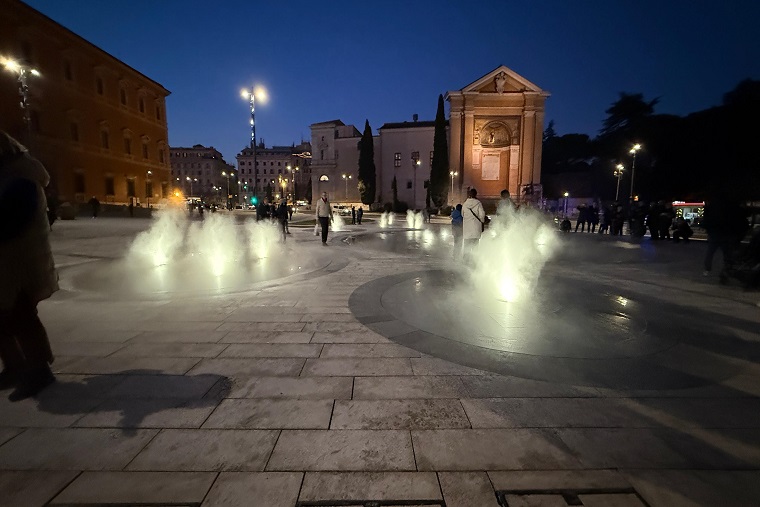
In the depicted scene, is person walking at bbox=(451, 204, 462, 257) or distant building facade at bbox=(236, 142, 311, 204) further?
distant building facade at bbox=(236, 142, 311, 204)

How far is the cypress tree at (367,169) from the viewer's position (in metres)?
65.9

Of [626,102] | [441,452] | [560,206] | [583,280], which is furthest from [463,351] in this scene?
[626,102]

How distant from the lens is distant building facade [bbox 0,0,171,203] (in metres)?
28.7

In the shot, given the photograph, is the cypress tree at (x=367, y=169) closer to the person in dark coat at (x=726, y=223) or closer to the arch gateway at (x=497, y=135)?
the arch gateway at (x=497, y=135)

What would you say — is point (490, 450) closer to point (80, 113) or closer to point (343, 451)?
point (343, 451)

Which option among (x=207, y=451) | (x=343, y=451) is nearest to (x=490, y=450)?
(x=343, y=451)

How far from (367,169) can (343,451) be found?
6565 cm

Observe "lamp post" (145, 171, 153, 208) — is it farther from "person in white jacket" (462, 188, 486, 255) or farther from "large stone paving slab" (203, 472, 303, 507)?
"large stone paving slab" (203, 472, 303, 507)

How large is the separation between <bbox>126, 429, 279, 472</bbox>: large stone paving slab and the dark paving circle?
2198 mm

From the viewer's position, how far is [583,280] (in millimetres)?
8617

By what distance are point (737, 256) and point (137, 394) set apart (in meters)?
11.1

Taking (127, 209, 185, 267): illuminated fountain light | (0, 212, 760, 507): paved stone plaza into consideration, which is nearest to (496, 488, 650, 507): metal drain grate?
(0, 212, 760, 507): paved stone plaza

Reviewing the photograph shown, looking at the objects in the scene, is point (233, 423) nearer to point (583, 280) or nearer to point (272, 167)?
point (583, 280)

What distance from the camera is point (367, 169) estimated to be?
2603 inches
